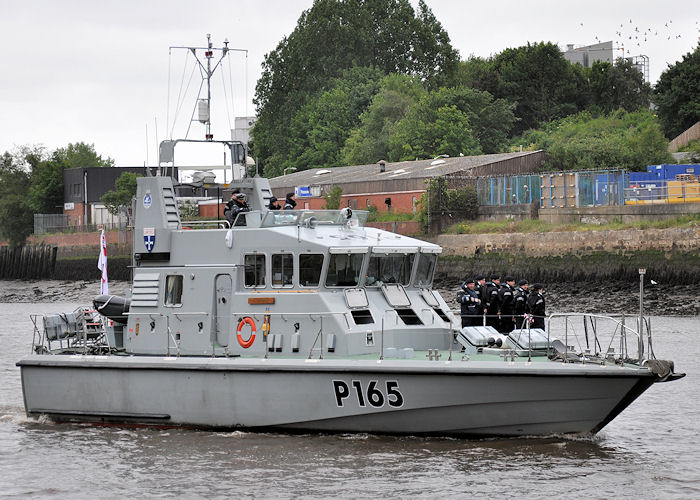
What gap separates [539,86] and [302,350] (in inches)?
2657

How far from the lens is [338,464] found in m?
13.7

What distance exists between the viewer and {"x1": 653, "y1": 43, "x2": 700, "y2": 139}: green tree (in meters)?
58.2

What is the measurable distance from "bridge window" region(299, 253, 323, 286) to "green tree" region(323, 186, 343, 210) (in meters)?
36.3

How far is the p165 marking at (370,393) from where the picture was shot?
13922 millimetres

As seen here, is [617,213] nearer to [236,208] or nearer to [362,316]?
[236,208]

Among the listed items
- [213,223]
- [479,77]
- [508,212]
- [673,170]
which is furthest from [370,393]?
[479,77]

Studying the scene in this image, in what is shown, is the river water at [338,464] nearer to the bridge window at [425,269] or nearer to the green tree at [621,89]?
the bridge window at [425,269]

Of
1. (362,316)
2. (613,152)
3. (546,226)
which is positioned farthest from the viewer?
(613,152)

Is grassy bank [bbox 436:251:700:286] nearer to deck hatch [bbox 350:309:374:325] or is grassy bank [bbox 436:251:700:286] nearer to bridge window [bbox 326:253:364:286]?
bridge window [bbox 326:253:364:286]

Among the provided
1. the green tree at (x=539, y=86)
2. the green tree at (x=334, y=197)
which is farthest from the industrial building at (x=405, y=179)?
the green tree at (x=539, y=86)

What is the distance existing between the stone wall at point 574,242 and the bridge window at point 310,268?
84.3ft

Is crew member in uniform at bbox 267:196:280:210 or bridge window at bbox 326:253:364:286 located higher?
crew member in uniform at bbox 267:196:280:210

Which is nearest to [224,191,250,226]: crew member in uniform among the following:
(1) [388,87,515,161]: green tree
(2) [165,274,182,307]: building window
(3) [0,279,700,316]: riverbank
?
(2) [165,274,182,307]: building window

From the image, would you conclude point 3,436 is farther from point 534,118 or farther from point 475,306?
point 534,118
